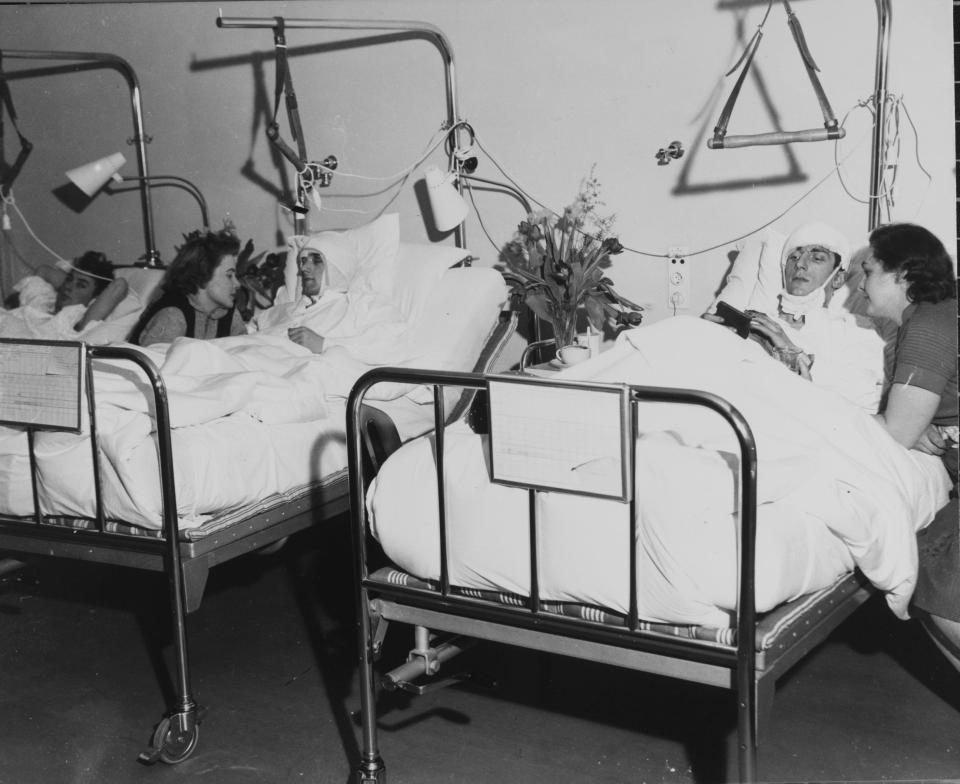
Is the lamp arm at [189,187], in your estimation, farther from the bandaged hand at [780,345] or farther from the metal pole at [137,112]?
the bandaged hand at [780,345]

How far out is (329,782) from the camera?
2.70 metres

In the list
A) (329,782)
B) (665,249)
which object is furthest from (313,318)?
(329,782)

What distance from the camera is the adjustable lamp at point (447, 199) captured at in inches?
175

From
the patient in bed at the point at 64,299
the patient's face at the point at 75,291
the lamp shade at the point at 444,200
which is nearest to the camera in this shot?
the lamp shade at the point at 444,200

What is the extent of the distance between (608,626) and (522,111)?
9.13ft

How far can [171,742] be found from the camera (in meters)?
2.82

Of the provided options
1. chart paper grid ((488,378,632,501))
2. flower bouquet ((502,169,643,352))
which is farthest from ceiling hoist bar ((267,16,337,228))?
chart paper grid ((488,378,632,501))

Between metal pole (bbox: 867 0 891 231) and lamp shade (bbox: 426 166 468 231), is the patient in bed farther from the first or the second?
metal pole (bbox: 867 0 891 231)

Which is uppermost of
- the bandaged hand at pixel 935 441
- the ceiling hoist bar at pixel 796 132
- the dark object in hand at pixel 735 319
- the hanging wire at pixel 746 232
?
the ceiling hoist bar at pixel 796 132

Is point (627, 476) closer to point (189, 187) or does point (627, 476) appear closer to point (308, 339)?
point (308, 339)

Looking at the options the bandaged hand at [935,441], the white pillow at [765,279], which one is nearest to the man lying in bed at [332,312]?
the white pillow at [765,279]

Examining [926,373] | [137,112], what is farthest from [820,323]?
[137,112]

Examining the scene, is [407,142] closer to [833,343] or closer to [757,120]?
[757,120]

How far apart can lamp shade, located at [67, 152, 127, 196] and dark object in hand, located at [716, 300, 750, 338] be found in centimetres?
349
